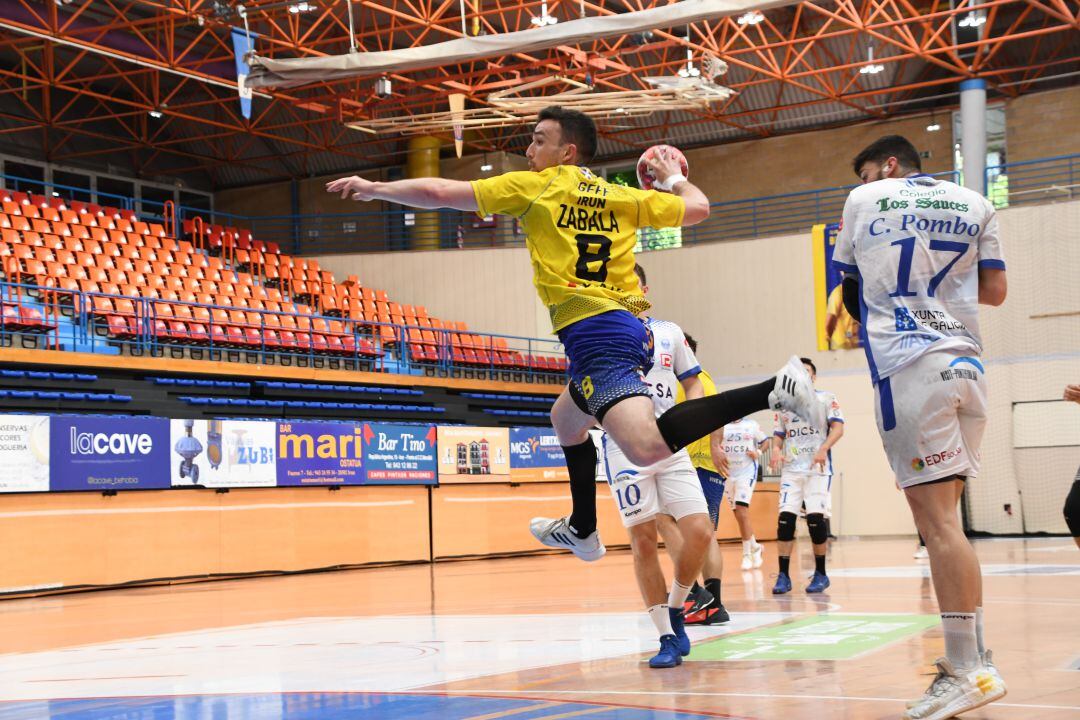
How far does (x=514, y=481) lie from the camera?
20.4 m

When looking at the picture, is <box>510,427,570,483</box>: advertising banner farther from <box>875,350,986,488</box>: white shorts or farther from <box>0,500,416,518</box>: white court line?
<box>875,350,986,488</box>: white shorts

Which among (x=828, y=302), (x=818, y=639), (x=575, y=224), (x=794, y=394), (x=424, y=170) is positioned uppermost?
(x=424, y=170)

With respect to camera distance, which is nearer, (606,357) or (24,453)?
(606,357)

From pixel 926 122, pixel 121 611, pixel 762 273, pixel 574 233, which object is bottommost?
pixel 121 611

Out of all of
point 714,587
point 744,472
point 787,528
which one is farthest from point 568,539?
point 744,472

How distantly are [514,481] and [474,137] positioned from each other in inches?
583

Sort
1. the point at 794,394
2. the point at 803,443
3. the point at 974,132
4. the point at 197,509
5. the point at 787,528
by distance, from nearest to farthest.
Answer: the point at 794,394 → the point at 787,528 → the point at 803,443 → the point at 197,509 → the point at 974,132

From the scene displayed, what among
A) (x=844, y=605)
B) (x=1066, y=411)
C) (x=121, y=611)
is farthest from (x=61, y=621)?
(x=1066, y=411)

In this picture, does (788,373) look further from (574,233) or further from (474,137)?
(474,137)

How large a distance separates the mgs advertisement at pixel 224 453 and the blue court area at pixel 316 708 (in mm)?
10836

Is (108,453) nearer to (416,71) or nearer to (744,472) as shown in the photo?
(744,472)

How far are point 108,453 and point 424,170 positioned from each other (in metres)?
18.2

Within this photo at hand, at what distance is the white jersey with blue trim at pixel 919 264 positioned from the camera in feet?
14.6

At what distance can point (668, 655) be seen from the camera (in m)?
5.65
